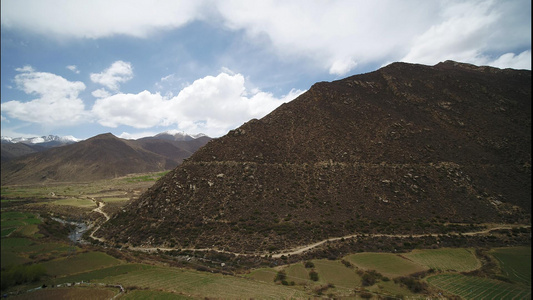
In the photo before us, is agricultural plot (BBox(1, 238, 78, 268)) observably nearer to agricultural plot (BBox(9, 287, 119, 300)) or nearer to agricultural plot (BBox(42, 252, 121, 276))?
agricultural plot (BBox(42, 252, 121, 276))

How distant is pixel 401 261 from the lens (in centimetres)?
2964

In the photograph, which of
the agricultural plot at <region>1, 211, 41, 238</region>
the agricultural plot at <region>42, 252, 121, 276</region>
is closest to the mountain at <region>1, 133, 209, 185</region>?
the agricultural plot at <region>1, 211, 41, 238</region>

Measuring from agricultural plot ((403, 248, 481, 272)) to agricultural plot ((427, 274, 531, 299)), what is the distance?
233 cm

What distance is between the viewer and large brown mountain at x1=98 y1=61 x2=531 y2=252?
40.6 m

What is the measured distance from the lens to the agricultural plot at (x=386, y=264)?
27109mm

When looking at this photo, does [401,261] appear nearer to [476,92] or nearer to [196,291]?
[196,291]

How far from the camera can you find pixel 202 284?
24.5 m

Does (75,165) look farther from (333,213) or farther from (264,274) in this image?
(264,274)

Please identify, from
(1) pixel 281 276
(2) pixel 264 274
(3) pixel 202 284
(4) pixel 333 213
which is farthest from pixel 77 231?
(4) pixel 333 213

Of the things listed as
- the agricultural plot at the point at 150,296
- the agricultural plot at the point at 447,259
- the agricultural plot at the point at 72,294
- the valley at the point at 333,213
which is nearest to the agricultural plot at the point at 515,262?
the valley at the point at 333,213

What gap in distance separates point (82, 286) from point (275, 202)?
30.3 meters

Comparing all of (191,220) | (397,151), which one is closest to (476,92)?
(397,151)

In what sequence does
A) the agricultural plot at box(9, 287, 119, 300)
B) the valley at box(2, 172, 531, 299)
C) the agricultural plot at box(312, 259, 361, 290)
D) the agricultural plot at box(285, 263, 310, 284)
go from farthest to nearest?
1. the agricultural plot at box(285, 263, 310, 284)
2. the agricultural plot at box(312, 259, 361, 290)
3. the valley at box(2, 172, 531, 299)
4. the agricultural plot at box(9, 287, 119, 300)

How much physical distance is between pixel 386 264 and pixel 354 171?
25.5m
